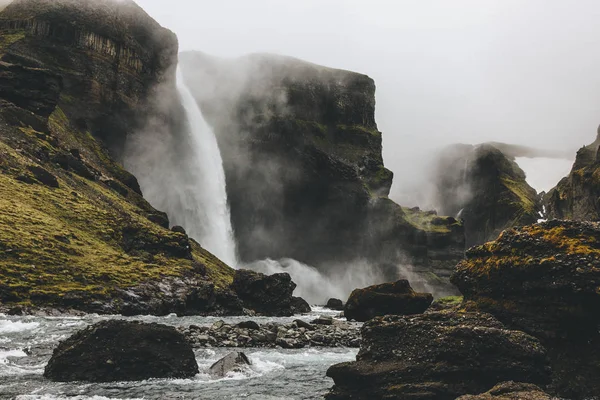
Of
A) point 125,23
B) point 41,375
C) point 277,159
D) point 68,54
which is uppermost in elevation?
point 125,23

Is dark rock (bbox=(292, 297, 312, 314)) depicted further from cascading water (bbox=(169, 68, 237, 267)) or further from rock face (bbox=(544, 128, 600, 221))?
rock face (bbox=(544, 128, 600, 221))

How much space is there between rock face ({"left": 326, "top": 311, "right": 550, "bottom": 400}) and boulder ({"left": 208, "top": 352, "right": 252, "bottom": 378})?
6.23 meters

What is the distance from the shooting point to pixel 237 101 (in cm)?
17900

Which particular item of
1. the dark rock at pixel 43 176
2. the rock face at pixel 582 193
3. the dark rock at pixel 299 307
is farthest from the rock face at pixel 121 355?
the rock face at pixel 582 193

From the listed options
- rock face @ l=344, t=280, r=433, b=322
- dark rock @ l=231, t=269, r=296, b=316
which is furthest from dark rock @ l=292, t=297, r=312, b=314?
rock face @ l=344, t=280, r=433, b=322

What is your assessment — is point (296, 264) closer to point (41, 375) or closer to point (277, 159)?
point (277, 159)

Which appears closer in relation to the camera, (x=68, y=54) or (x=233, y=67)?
(x=68, y=54)

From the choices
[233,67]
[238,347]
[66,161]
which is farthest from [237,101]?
[238,347]

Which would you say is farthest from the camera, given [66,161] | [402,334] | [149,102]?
[149,102]

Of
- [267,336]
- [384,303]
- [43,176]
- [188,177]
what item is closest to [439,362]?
[267,336]

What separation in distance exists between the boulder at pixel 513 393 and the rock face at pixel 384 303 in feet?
158

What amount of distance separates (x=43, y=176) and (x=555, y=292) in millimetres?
81702

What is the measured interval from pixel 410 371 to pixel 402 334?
4.93ft

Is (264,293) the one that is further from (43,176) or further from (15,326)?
(15,326)
